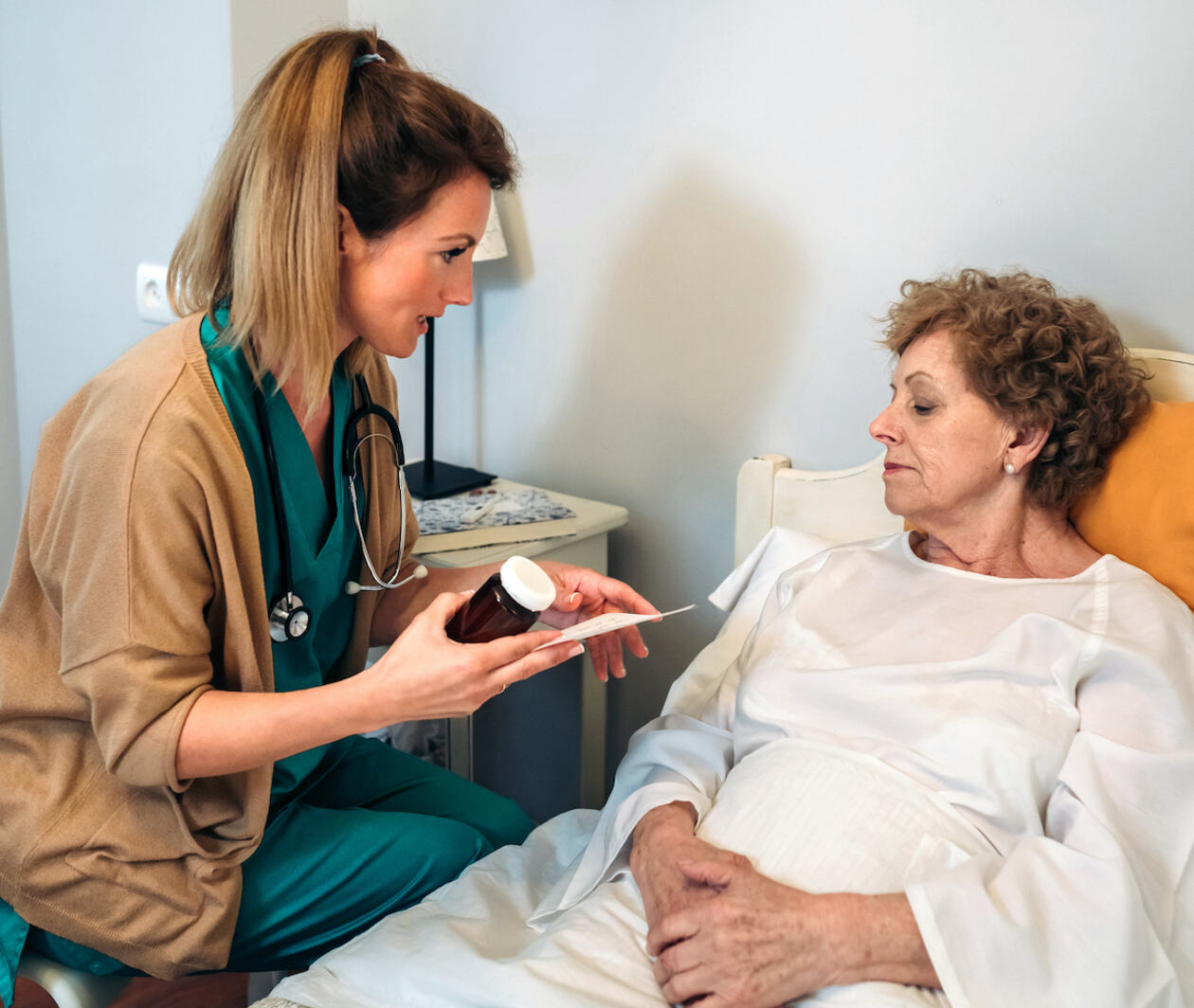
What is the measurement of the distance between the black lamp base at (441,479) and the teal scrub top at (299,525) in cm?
54

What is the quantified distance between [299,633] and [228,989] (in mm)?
1055

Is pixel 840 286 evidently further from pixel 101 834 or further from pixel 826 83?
pixel 101 834

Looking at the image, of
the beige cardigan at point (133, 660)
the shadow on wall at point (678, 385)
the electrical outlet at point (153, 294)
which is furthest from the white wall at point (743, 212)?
the beige cardigan at point (133, 660)

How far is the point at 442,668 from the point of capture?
104 cm

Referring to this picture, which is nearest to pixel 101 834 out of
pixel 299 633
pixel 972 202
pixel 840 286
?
pixel 299 633

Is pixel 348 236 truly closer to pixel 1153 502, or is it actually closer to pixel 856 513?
pixel 856 513

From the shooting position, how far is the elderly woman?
3.41 ft

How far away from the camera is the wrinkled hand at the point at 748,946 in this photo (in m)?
A: 1.04

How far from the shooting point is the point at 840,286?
167cm

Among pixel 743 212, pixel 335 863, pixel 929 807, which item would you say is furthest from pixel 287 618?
pixel 743 212

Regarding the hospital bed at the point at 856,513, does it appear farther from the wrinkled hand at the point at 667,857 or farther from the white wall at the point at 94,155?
the white wall at the point at 94,155

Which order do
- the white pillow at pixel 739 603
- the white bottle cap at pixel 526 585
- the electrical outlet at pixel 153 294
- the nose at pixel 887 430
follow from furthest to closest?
the electrical outlet at pixel 153 294 < the white pillow at pixel 739 603 < the nose at pixel 887 430 < the white bottle cap at pixel 526 585

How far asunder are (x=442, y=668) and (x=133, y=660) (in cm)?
30

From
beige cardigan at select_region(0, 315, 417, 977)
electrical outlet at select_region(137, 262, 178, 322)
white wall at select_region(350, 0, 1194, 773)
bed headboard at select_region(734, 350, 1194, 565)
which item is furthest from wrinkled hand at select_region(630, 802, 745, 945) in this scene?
electrical outlet at select_region(137, 262, 178, 322)
